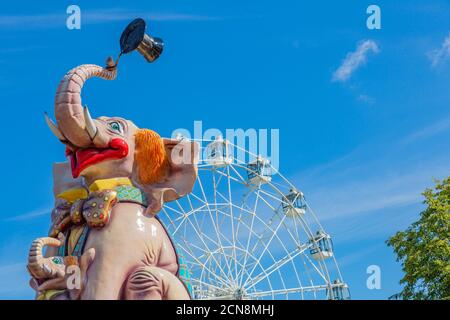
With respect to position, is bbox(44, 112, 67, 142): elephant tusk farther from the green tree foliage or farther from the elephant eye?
the green tree foliage

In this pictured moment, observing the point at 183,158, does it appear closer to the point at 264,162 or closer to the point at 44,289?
the point at 44,289

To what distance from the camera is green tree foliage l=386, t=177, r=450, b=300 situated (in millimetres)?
14891

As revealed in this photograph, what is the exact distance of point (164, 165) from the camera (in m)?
7.80

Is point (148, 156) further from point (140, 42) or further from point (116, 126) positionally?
point (140, 42)

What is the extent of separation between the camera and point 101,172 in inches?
295

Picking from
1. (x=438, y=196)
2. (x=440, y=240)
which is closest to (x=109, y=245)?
(x=440, y=240)

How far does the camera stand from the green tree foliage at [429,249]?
1489 cm

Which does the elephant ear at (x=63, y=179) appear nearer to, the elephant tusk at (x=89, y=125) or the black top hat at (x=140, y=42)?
the elephant tusk at (x=89, y=125)

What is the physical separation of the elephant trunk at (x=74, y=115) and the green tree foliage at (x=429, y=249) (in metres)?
9.67

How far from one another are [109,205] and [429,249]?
1007cm

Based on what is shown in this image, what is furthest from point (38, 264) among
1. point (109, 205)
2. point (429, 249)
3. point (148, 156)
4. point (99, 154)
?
point (429, 249)

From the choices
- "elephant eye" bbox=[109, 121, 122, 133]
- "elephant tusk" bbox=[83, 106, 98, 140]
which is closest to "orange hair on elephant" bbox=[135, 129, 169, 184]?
"elephant eye" bbox=[109, 121, 122, 133]
